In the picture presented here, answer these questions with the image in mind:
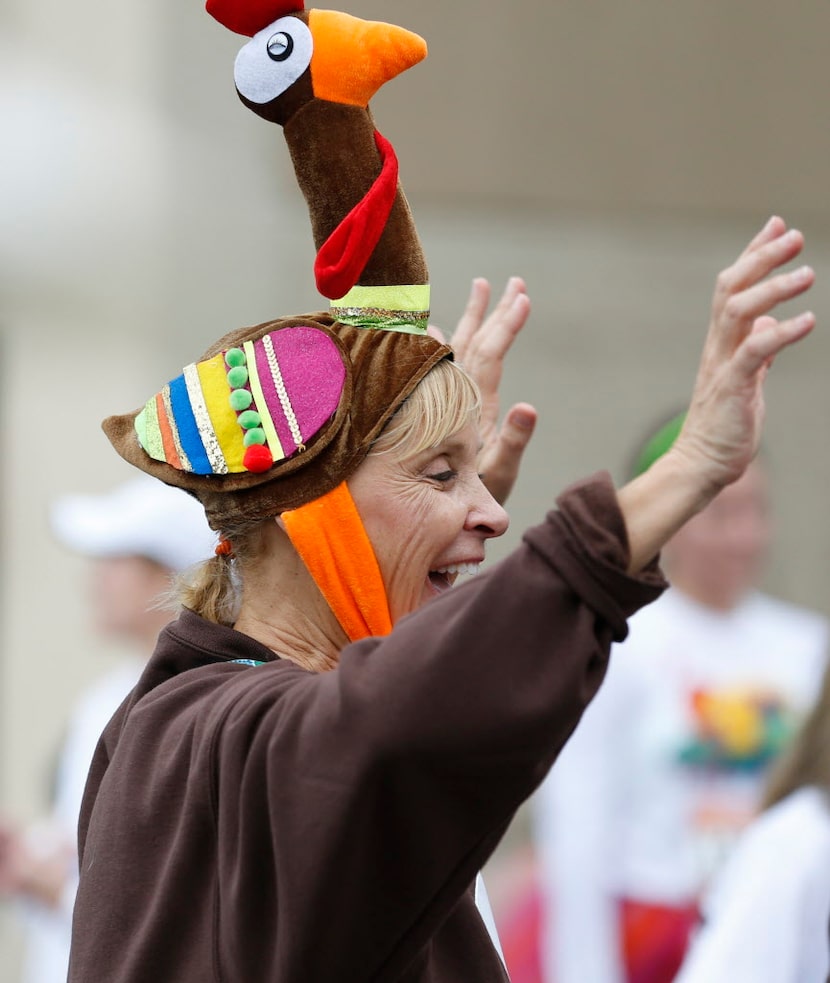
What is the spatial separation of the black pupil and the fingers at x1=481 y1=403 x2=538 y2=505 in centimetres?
75

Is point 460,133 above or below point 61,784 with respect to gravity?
above

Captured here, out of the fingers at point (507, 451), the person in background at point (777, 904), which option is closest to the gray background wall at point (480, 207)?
the person in background at point (777, 904)

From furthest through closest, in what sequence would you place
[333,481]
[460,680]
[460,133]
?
1. [460,133]
2. [333,481]
3. [460,680]

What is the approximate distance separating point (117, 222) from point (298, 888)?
640cm

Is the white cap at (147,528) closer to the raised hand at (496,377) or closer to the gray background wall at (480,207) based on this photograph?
the raised hand at (496,377)

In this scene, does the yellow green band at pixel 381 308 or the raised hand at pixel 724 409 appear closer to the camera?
the raised hand at pixel 724 409

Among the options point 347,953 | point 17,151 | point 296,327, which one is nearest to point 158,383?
point 17,151

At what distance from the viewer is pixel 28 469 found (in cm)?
782

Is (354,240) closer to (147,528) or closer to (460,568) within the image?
(460,568)

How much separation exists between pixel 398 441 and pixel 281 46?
0.53 m

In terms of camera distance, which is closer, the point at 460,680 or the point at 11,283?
the point at 460,680

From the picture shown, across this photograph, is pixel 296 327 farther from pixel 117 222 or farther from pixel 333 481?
pixel 117 222

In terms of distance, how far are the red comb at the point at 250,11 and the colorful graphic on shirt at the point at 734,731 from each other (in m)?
3.11

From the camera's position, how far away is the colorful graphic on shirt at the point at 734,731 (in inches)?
191
